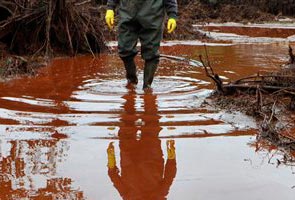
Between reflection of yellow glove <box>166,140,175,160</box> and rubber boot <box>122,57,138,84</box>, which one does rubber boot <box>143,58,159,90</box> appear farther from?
reflection of yellow glove <box>166,140,175,160</box>

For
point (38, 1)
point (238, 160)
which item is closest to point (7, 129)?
point (238, 160)

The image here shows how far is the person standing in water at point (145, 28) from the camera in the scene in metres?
5.08

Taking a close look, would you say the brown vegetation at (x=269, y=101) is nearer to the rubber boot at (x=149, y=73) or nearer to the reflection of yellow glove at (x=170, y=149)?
the reflection of yellow glove at (x=170, y=149)

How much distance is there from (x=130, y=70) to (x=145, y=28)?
0.48 meters

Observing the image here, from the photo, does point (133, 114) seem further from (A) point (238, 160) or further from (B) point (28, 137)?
(A) point (238, 160)

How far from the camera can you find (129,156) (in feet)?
9.73

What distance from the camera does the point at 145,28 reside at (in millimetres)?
5152

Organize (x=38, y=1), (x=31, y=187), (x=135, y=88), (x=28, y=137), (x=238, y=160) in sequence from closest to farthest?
(x=31, y=187), (x=238, y=160), (x=28, y=137), (x=135, y=88), (x=38, y=1)

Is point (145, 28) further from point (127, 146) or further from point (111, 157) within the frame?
point (111, 157)

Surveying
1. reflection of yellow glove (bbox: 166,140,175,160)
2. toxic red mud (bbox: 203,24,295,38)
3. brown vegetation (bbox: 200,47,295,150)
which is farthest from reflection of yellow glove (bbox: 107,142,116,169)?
toxic red mud (bbox: 203,24,295,38)

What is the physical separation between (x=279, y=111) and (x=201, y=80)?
1.65 metres

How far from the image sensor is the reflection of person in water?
2494 millimetres

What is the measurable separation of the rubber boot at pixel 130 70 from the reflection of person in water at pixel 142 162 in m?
1.50

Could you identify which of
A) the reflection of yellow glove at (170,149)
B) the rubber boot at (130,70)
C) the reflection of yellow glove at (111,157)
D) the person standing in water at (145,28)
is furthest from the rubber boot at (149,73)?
the reflection of yellow glove at (111,157)
